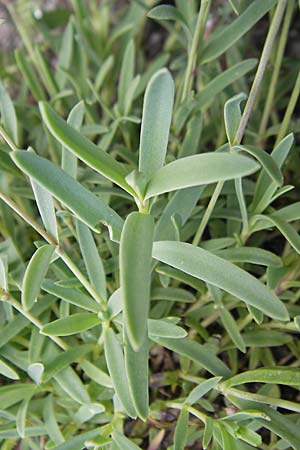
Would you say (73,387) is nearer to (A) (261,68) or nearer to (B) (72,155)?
(B) (72,155)

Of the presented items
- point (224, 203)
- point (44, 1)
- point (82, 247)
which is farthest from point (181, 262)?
point (44, 1)

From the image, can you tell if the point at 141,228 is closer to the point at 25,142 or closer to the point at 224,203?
the point at 224,203

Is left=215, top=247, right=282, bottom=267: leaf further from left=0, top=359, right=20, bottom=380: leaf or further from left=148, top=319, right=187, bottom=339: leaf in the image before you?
left=0, top=359, right=20, bottom=380: leaf

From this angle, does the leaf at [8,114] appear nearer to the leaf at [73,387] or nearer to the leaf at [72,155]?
the leaf at [72,155]

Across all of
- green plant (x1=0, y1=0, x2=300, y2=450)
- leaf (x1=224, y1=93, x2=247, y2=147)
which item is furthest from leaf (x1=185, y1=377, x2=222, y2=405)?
leaf (x1=224, y1=93, x2=247, y2=147)

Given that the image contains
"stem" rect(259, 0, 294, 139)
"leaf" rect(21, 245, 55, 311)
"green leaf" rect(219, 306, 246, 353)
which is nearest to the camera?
"leaf" rect(21, 245, 55, 311)

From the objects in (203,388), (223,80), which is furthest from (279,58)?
(203,388)
